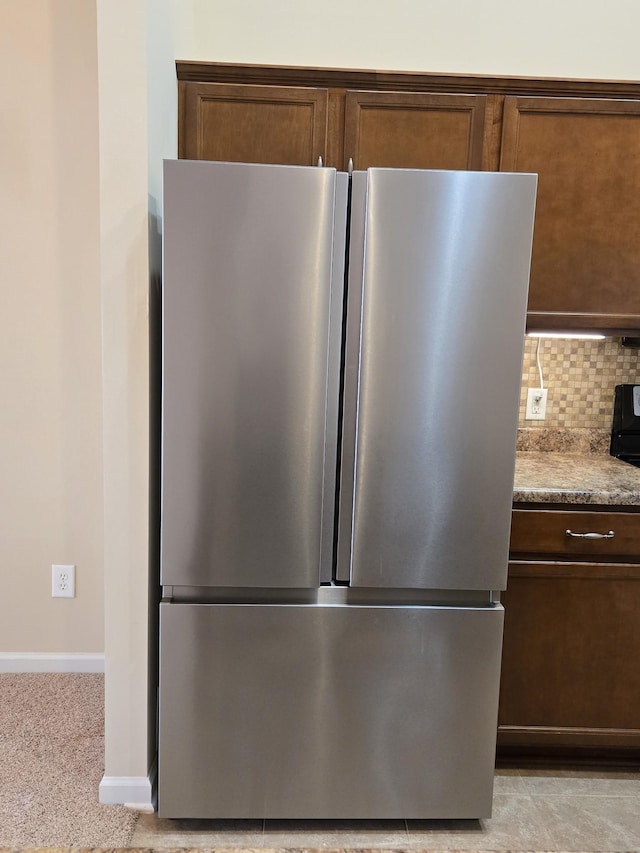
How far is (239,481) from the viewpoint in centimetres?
172

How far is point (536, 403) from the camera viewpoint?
2.61 m

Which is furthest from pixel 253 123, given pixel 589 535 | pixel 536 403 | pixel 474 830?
pixel 474 830

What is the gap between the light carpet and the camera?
1.83 m

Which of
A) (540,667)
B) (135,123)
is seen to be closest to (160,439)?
(135,123)

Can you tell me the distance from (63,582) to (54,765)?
72 cm

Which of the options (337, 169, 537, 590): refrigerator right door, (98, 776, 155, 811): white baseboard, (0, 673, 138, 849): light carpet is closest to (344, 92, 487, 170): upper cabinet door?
(337, 169, 537, 590): refrigerator right door

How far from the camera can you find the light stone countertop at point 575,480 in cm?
204

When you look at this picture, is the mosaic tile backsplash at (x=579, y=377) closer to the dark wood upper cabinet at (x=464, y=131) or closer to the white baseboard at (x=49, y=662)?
the dark wood upper cabinet at (x=464, y=131)

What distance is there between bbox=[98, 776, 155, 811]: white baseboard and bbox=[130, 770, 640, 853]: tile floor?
0.04 metres

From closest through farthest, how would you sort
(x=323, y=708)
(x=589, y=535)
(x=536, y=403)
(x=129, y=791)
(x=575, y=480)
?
(x=323, y=708) < (x=129, y=791) < (x=589, y=535) < (x=575, y=480) < (x=536, y=403)

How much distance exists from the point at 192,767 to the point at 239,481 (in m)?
0.78

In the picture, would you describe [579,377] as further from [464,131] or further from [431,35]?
[431,35]

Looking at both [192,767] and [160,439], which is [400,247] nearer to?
[160,439]

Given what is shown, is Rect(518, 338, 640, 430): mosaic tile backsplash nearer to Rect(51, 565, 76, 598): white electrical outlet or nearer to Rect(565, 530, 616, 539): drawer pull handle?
Rect(565, 530, 616, 539): drawer pull handle
